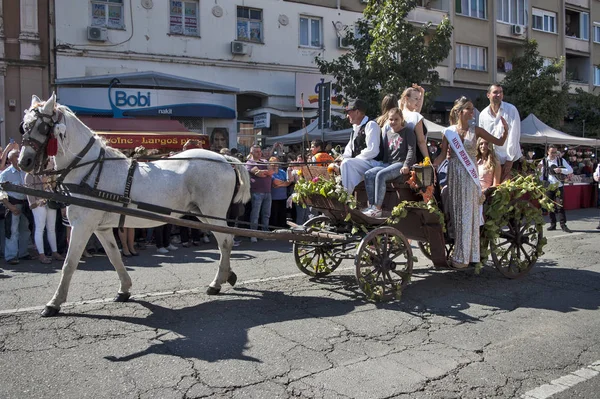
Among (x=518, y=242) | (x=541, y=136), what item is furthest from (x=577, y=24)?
(x=518, y=242)

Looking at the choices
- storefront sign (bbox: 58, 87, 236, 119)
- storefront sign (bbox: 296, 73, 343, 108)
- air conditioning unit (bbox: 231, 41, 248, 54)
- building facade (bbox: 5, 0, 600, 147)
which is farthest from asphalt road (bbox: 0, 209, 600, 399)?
storefront sign (bbox: 296, 73, 343, 108)

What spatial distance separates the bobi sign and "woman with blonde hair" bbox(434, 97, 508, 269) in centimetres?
1394

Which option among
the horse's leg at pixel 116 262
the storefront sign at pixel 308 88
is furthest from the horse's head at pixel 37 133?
the storefront sign at pixel 308 88

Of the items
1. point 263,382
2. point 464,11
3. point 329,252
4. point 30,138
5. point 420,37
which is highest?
point 464,11

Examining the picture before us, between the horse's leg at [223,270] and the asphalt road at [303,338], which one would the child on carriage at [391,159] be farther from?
the horse's leg at [223,270]

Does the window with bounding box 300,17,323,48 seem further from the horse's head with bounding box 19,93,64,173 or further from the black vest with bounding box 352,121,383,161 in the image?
the horse's head with bounding box 19,93,64,173

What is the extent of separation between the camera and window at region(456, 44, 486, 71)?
28000 millimetres

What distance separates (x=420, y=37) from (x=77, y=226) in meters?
14.1

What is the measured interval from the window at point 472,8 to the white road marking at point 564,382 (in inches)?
1031

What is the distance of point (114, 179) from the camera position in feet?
20.0

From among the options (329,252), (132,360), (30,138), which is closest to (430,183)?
(329,252)

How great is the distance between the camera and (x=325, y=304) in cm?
622

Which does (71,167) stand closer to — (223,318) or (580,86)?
(223,318)

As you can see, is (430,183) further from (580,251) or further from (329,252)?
(580,251)
